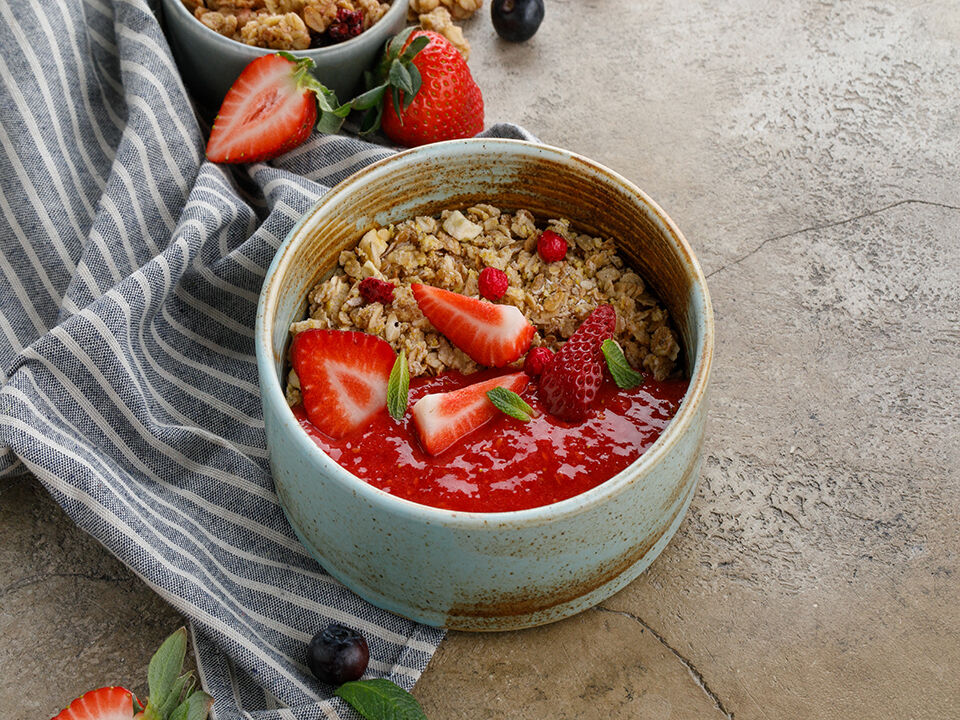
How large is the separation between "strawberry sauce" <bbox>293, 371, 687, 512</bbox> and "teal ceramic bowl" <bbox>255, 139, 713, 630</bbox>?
81 mm

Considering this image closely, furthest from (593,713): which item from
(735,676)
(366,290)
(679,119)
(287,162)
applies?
(679,119)

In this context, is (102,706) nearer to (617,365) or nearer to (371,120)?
(617,365)

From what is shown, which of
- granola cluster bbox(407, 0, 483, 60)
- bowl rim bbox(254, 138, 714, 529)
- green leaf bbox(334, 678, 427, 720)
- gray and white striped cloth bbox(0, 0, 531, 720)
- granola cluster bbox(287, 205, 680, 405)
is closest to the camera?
bowl rim bbox(254, 138, 714, 529)

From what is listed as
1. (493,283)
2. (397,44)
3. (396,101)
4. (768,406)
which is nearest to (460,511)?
(493,283)

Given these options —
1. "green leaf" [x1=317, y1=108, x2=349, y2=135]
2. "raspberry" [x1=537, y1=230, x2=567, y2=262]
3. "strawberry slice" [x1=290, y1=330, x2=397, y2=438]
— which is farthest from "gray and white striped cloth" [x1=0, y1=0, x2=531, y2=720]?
"raspberry" [x1=537, y1=230, x2=567, y2=262]

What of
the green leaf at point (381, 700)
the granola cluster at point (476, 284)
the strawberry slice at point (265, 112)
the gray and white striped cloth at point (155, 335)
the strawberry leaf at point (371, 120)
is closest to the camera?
the green leaf at point (381, 700)

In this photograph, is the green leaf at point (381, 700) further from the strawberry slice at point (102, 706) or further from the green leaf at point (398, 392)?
the green leaf at point (398, 392)

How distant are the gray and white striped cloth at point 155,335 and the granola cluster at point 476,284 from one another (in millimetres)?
225

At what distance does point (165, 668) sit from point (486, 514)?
535 millimetres

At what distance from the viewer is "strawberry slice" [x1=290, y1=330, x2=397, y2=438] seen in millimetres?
1729

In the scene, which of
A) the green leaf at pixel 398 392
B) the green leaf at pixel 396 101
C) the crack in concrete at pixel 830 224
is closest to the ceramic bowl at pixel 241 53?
the green leaf at pixel 396 101

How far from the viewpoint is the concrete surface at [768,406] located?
1688 mm

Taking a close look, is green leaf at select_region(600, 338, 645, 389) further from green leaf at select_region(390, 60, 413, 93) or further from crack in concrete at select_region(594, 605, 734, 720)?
green leaf at select_region(390, 60, 413, 93)

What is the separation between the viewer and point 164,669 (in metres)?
1.58
